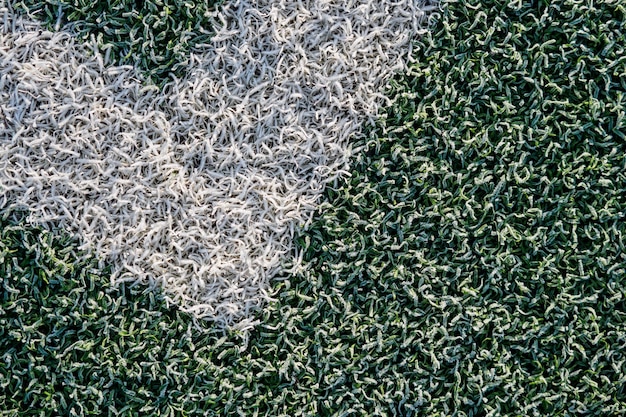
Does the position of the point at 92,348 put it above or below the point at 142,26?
below

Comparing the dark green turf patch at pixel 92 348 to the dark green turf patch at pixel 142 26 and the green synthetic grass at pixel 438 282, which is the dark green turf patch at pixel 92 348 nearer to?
the green synthetic grass at pixel 438 282

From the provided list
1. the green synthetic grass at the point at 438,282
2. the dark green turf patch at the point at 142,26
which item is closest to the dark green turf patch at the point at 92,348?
the green synthetic grass at the point at 438,282

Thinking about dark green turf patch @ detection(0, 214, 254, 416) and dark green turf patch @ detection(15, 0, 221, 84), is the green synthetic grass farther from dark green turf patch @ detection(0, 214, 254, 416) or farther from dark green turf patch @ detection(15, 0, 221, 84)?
dark green turf patch @ detection(15, 0, 221, 84)

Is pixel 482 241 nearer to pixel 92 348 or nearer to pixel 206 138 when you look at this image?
pixel 206 138

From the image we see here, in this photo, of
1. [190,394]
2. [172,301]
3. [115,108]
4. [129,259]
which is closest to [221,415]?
[190,394]

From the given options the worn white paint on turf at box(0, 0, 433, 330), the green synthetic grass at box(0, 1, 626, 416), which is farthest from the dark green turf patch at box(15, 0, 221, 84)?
the green synthetic grass at box(0, 1, 626, 416)

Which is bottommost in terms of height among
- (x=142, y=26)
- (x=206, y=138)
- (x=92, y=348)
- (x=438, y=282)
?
(x=92, y=348)

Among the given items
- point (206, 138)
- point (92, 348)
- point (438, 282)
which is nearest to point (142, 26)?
point (206, 138)

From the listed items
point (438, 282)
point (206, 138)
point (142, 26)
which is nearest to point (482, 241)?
point (438, 282)
